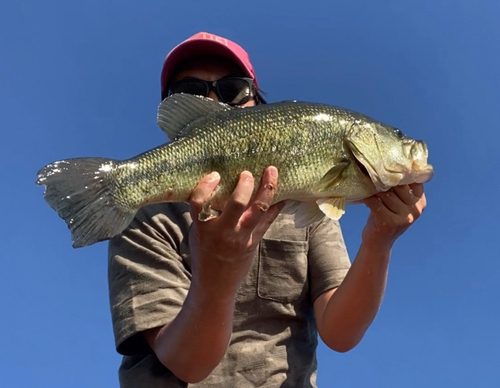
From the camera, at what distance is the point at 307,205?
3.05 meters

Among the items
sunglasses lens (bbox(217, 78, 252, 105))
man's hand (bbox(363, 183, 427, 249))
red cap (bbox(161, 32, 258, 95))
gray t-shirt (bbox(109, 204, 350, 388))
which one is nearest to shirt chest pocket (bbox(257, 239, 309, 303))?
gray t-shirt (bbox(109, 204, 350, 388))

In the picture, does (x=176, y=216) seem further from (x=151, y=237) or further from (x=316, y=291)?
(x=316, y=291)

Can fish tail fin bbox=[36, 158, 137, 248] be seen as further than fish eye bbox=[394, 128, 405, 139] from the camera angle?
No

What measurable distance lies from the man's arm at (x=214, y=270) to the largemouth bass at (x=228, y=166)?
0.26 ft

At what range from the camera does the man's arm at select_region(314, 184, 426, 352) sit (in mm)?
3078

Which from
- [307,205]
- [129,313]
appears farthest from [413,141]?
[129,313]

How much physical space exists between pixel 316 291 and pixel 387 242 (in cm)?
77

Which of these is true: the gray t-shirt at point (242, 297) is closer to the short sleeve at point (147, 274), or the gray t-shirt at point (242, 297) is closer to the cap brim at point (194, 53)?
the short sleeve at point (147, 274)

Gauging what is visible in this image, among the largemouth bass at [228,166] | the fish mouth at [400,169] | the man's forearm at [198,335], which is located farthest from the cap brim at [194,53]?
the man's forearm at [198,335]

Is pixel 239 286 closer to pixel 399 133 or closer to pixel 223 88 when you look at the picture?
pixel 399 133

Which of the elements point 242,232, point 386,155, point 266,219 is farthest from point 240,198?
point 386,155

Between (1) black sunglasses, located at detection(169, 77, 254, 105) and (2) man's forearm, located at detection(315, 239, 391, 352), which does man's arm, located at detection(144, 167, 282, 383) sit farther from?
(1) black sunglasses, located at detection(169, 77, 254, 105)

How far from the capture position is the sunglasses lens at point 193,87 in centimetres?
416

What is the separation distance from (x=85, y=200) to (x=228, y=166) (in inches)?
32.0
